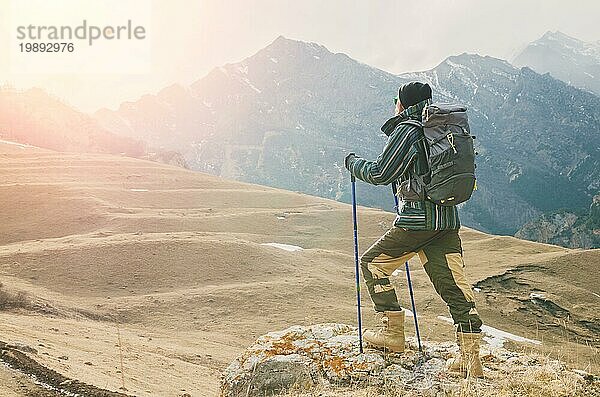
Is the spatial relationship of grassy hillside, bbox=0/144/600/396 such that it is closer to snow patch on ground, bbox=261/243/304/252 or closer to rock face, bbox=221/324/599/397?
snow patch on ground, bbox=261/243/304/252

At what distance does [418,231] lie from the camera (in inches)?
225

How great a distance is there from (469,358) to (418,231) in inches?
59.4

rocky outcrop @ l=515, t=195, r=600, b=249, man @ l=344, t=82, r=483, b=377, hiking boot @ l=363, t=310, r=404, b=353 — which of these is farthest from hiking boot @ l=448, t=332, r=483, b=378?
rocky outcrop @ l=515, t=195, r=600, b=249

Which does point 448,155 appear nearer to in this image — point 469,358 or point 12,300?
point 469,358

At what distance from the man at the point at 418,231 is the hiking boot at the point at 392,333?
38cm

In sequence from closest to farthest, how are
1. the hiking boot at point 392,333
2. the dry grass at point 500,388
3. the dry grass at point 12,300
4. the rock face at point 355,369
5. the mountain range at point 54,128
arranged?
the dry grass at point 500,388
the rock face at point 355,369
the hiking boot at point 392,333
the dry grass at point 12,300
the mountain range at point 54,128

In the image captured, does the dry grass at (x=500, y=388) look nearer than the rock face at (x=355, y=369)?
Yes

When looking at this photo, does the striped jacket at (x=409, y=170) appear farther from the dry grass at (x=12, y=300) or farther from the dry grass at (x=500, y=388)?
the dry grass at (x=12, y=300)

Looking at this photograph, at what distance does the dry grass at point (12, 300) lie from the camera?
16.8 meters

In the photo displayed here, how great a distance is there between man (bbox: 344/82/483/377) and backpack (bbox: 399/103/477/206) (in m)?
0.14

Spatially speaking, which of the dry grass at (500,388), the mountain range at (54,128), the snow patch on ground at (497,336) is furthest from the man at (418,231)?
the mountain range at (54,128)

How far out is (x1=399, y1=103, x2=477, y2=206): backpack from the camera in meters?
5.48

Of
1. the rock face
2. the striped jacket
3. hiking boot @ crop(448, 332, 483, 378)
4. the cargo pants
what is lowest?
the rock face

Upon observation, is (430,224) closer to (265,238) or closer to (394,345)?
(394,345)
